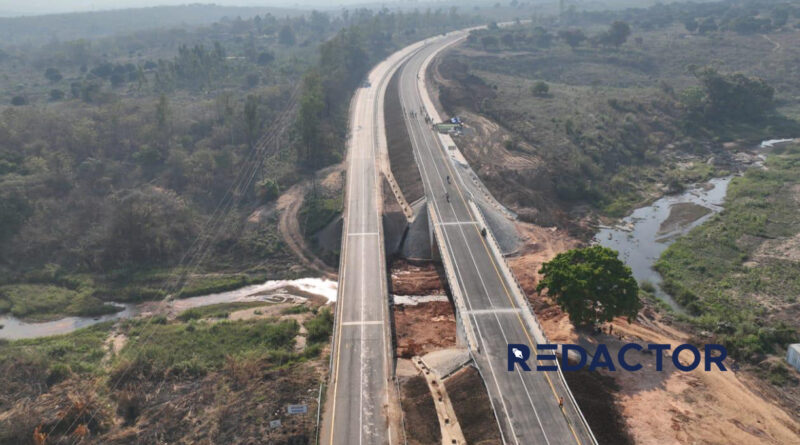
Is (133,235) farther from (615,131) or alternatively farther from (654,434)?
(615,131)

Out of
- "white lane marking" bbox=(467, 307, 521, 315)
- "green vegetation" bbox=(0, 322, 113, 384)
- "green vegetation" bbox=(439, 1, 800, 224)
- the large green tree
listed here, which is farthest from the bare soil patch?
"green vegetation" bbox=(0, 322, 113, 384)

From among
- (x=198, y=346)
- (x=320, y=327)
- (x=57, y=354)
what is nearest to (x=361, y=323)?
(x=320, y=327)

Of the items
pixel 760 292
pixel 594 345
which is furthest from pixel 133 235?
pixel 760 292

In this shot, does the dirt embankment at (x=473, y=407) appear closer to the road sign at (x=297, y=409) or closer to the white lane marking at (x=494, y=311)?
the white lane marking at (x=494, y=311)

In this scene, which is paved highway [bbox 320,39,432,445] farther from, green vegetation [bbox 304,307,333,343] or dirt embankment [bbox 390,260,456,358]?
dirt embankment [bbox 390,260,456,358]

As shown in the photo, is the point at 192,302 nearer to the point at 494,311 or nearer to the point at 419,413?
the point at 419,413

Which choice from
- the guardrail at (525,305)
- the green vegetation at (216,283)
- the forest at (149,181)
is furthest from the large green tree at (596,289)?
the green vegetation at (216,283)
